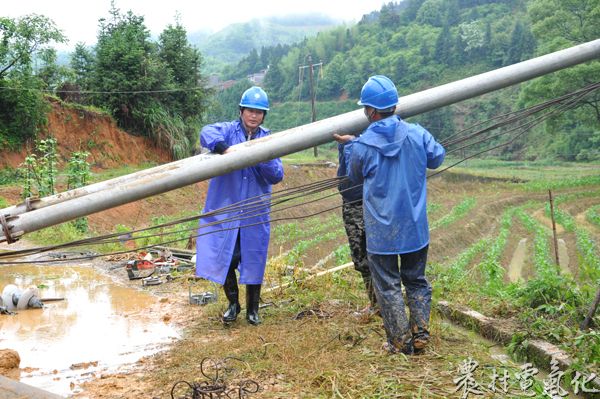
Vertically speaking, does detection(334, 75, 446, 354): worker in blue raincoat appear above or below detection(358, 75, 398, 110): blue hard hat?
below

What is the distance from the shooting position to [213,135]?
4547 mm

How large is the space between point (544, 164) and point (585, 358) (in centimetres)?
5340

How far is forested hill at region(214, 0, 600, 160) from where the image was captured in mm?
35219

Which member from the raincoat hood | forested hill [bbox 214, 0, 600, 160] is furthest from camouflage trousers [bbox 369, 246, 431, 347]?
forested hill [bbox 214, 0, 600, 160]

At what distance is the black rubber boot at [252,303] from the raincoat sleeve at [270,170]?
0.92 meters

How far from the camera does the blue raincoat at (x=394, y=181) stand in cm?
396

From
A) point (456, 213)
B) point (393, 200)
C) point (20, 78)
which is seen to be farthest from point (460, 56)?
point (393, 200)

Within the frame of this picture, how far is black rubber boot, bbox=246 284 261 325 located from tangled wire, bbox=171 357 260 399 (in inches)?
40.8

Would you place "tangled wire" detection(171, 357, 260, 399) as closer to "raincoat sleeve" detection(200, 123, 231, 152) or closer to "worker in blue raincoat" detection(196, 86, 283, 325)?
"worker in blue raincoat" detection(196, 86, 283, 325)

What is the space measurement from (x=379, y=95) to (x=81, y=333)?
3347 mm

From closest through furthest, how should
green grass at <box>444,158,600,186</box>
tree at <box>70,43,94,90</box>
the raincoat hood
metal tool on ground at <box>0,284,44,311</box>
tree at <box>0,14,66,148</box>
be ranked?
the raincoat hood < metal tool on ground at <box>0,284,44,311</box> < tree at <box>0,14,66,148</box> < tree at <box>70,43,94,90</box> < green grass at <box>444,158,600,186</box>

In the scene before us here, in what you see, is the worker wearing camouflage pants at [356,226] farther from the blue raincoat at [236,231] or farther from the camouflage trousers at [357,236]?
the blue raincoat at [236,231]

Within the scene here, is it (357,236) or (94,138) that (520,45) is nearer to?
(94,138)

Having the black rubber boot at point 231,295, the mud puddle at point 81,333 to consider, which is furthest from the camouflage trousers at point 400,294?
the mud puddle at point 81,333
